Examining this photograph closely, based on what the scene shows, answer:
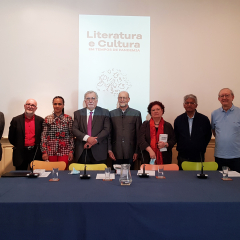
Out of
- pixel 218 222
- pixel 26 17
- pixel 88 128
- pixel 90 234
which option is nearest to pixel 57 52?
pixel 26 17

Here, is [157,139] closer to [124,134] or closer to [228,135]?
[124,134]

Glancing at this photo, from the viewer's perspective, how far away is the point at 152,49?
4043mm

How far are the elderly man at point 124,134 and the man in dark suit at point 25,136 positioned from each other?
117 centimetres

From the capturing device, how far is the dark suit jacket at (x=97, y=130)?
3.24 meters

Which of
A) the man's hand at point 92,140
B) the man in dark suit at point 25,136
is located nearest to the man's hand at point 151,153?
the man's hand at point 92,140

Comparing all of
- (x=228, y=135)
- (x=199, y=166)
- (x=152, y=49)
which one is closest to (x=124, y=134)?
(x=199, y=166)

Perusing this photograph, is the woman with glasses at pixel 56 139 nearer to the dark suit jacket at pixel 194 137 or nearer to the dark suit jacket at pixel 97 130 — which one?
the dark suit jacket at pixel 97 130

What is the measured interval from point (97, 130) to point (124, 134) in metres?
0.43

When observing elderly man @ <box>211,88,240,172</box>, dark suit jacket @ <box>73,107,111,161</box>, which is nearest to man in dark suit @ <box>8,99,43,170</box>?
dark suit jacket @ <box>73,107,111,161</box>

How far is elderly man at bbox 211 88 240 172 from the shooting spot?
2988 millimetres

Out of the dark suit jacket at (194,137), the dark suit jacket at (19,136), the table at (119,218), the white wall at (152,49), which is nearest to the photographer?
the table at (119,218)

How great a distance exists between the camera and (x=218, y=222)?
4.79 feet

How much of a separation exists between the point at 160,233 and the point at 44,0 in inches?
169

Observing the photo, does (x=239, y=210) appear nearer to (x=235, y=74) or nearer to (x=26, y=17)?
(x=235, y=74)
